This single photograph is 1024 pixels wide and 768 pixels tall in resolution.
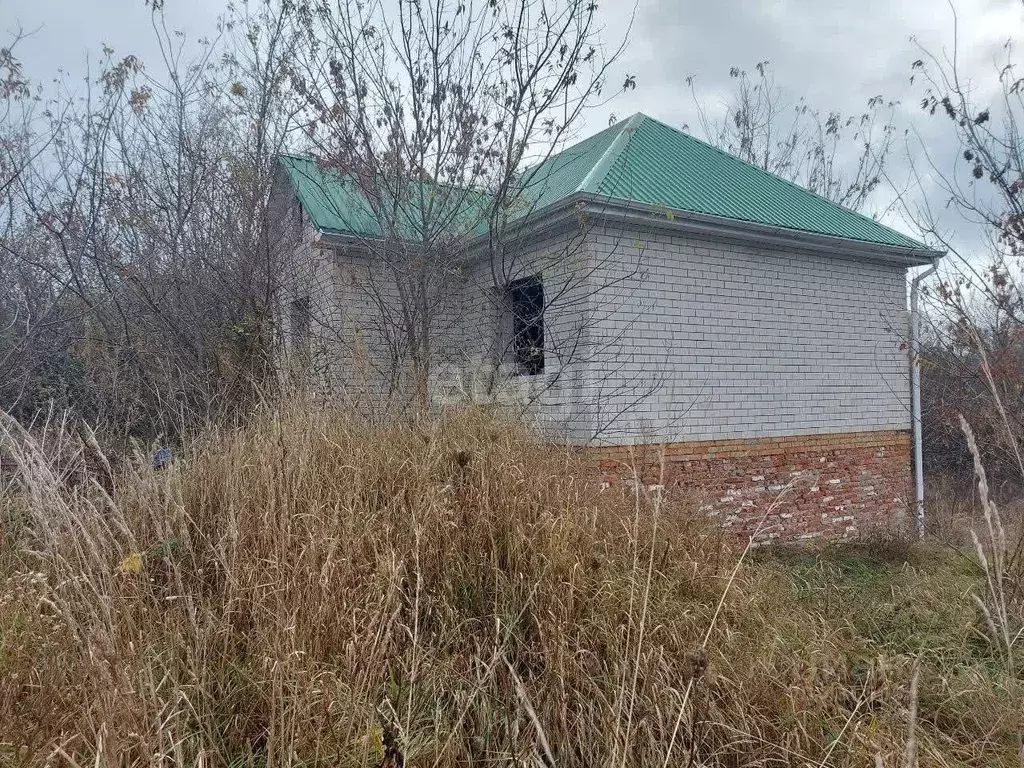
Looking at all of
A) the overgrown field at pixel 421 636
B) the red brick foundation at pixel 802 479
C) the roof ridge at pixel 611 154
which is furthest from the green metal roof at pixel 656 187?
the overgrown field at pixel 421 636

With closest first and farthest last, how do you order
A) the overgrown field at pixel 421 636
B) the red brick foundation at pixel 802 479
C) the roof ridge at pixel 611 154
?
the overgrown field at pixel 421 636 < the roof ridge at pixel 611 154 < the red brick foundation at pixel 802 479

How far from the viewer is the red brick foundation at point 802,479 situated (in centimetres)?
719

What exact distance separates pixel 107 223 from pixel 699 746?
7.87 metres

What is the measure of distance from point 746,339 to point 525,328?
9.35ft

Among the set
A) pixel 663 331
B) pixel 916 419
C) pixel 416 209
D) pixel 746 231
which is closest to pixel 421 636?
pixel 416 209

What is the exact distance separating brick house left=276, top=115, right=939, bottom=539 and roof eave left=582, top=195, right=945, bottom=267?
0.02 m

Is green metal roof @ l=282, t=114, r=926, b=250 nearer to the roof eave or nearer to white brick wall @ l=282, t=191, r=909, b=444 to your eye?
the roof eave

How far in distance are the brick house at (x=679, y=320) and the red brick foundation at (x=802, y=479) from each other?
0.02 meters

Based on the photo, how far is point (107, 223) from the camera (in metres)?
7.21

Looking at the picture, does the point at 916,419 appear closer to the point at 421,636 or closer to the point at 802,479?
the point at 802,479

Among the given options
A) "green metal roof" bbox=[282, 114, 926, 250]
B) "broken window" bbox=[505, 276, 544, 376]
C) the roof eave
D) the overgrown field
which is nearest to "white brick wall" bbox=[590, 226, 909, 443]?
the roof eave

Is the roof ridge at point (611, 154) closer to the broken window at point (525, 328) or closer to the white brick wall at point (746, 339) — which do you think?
the white brick wall at point (746, 339)

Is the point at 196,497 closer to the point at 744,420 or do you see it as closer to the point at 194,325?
the point at 194,325

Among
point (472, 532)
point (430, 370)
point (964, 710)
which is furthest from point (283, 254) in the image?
point (964, 710)
